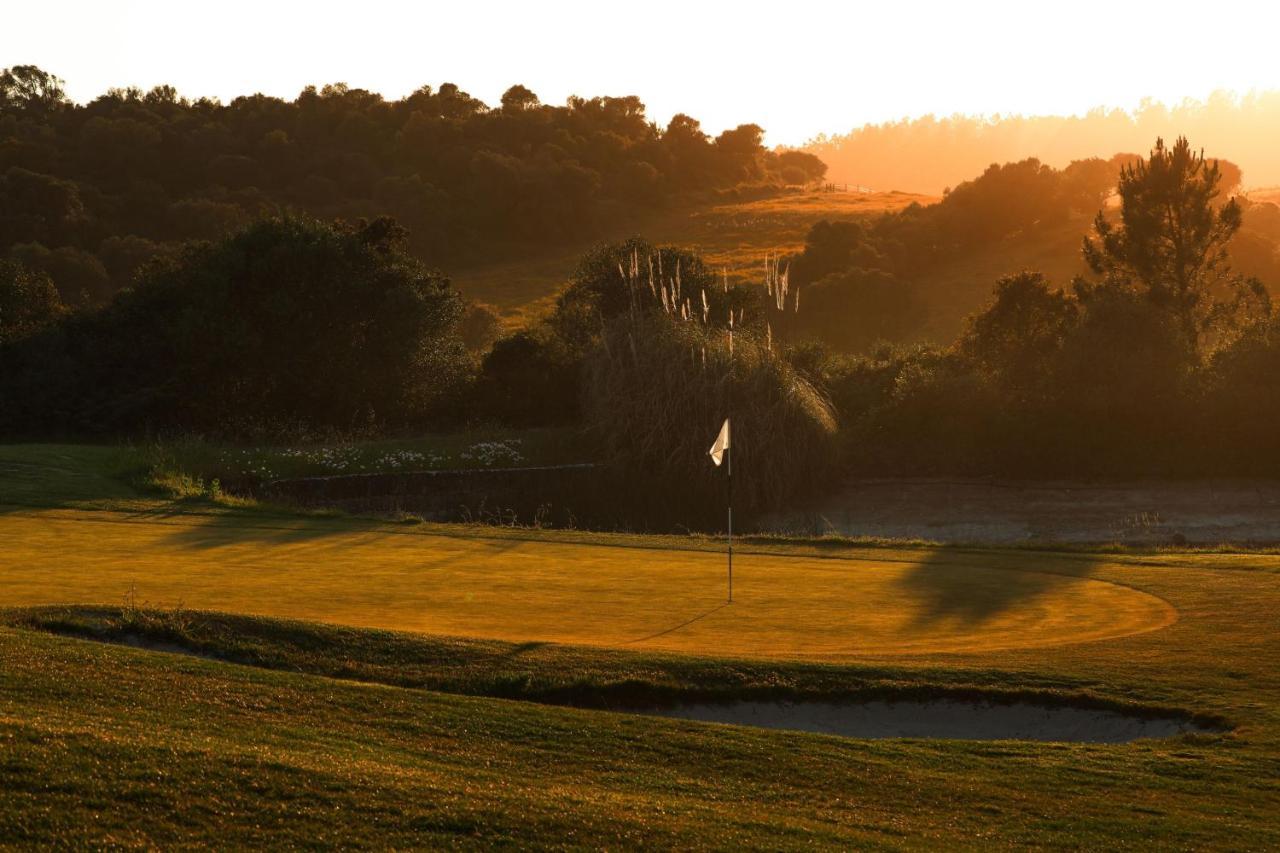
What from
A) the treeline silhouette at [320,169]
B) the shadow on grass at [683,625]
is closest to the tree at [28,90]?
the treeline silhouette at [320,169]

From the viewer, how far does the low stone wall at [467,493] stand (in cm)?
3198

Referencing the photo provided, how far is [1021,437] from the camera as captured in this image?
36.6m

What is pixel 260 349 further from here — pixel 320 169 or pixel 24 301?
pixel 320 169

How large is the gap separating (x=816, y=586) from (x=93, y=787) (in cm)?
1121

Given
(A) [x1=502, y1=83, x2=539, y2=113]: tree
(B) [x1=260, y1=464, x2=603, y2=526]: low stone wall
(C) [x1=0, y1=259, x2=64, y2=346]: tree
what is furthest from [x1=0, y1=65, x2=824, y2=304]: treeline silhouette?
(B) [x1=260, y1=464, x2=603, y2=526]: low stone wall

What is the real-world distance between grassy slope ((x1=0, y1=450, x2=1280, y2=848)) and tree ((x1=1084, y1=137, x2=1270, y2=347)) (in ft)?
107

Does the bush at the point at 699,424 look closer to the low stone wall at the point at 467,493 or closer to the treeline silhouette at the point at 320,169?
the low stone wall at the point at 467,493

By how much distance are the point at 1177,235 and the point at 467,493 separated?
24.1 m

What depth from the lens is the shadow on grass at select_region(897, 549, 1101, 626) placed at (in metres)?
16.0

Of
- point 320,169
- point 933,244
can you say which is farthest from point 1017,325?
point 320,169

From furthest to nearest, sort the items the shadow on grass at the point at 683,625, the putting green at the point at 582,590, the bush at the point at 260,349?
the bush at the point at 260,349 → the putting green at the point at 582,590 → the shadow on grass at the point at 683,625

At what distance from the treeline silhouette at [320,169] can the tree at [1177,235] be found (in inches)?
1602

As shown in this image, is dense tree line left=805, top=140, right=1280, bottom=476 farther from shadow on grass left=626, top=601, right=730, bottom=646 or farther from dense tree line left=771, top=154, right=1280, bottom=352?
dense tree line left=771, top=154, right=1280, bottom=352

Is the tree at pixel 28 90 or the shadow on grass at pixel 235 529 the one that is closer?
the shadow on grass at pixel 235 529
